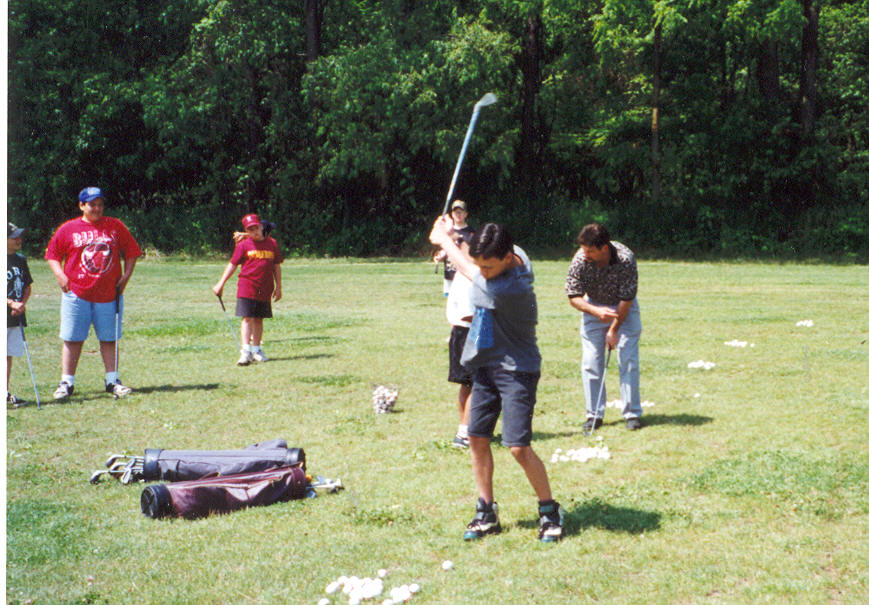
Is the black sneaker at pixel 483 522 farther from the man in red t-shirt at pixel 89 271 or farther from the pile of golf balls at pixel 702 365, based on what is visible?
the pile of golf balls at pixel 702 365

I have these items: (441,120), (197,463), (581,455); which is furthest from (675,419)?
(441,120)

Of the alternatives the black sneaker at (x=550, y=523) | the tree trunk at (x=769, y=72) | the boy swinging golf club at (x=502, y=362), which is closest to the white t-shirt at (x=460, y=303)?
the boy swinging golf club at (x=502, y=362)

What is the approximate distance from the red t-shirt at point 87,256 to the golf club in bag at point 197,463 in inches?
137

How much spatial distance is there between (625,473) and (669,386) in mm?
3841

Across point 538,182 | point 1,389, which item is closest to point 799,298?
point 1,389

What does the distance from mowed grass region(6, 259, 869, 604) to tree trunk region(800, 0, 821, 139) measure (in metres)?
25.8

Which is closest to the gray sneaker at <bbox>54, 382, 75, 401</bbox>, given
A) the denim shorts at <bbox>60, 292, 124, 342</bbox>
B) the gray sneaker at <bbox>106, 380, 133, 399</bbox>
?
the gray sneaker at <bbox>106, 380, 133, 399</bbox>

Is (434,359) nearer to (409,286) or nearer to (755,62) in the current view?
(409,286)

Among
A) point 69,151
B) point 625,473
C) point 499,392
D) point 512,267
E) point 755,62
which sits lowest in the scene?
point 625,473

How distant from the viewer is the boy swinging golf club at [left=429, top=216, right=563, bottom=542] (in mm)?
5676

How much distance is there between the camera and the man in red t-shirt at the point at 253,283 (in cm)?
1309

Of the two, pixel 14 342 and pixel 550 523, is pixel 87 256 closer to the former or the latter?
pixel 14 342

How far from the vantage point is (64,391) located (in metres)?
10.7

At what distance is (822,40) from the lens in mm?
42875
